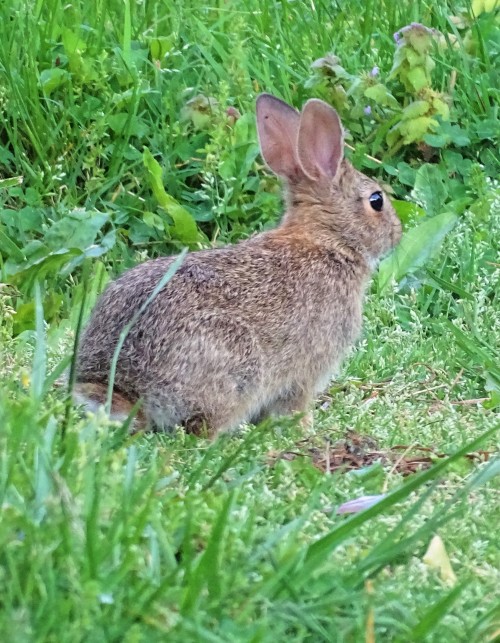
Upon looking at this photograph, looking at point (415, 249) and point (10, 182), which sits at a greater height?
point (10, 182)

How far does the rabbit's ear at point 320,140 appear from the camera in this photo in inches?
209

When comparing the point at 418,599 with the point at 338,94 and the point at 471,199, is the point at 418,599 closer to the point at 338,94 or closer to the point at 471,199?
the point at 471,199

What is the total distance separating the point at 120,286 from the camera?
457cm

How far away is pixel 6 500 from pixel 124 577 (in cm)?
29

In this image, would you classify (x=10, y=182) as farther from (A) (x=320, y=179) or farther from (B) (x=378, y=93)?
(B) (x=378, y=93)

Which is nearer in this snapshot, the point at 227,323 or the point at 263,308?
the point at 227,323

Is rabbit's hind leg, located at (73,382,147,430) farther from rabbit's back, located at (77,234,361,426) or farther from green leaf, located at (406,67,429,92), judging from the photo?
green leaf, located at (406,67,429,92)

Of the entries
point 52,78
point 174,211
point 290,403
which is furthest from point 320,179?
point 52,78

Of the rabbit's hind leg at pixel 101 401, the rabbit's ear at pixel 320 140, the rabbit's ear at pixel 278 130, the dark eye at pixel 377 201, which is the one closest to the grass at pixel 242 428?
the rabbit's hind leg at pixel 101 401

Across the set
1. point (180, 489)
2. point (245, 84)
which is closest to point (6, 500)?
point (180, 489)

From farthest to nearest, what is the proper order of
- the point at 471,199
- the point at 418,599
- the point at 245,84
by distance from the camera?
the point at 245,84, the point at 471,199, the point at 418,599

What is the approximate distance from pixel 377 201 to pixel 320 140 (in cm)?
41

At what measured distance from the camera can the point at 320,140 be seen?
17.8ft

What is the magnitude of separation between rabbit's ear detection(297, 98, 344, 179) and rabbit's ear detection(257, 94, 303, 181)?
0.05m
